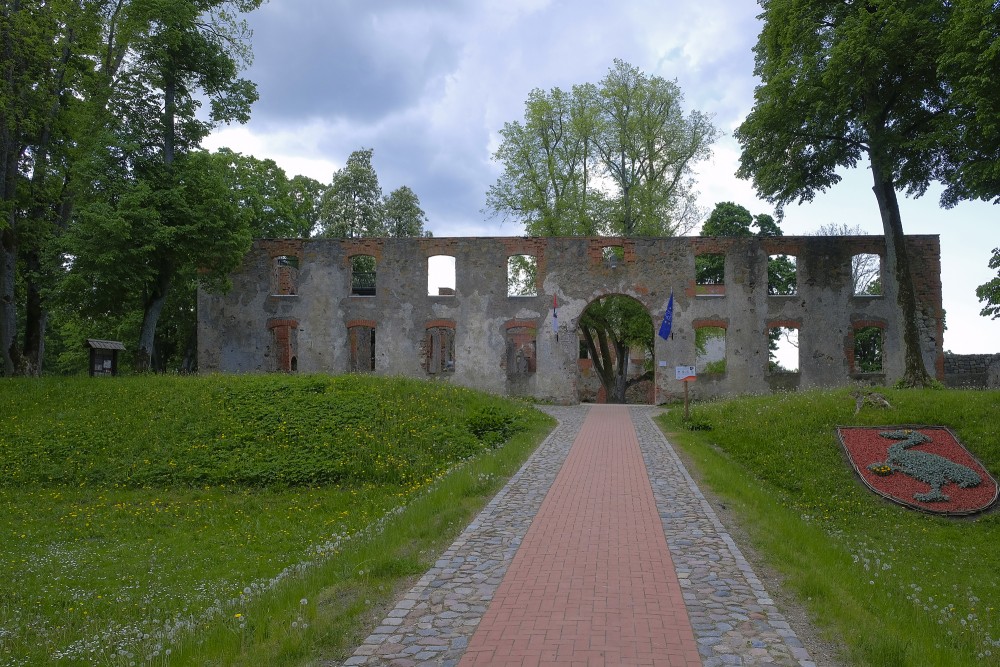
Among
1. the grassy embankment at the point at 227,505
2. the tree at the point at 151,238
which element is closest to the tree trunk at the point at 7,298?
the tree at the point at 151,238

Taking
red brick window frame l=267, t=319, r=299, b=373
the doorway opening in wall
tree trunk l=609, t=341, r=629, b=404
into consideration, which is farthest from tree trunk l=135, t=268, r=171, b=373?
tree trunk l=609, t=341, r=629, b=404

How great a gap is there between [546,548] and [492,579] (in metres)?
1.08

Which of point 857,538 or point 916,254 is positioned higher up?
point 916,254

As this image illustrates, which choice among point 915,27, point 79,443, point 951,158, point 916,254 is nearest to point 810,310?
point 916,254

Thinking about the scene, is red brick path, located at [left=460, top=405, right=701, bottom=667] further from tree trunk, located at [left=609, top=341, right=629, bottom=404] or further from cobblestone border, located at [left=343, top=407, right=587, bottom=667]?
tree trunk, located at [left=609, top=341, right=629, bottom=404]

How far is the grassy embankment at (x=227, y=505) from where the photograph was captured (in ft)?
19.6

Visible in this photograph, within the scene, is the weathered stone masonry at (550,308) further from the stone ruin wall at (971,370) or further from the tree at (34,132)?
the tree at (34,132)

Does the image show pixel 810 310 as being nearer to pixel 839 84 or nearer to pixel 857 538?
pixel 839 84

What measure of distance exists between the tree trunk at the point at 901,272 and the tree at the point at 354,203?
30.3m

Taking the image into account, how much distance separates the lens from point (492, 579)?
6453 millimetres

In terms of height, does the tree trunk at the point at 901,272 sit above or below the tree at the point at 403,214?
below

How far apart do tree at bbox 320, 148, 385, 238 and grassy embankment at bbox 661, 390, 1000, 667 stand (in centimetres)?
2982

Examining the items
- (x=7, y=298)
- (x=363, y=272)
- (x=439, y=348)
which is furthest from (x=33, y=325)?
(x=363, y=272)

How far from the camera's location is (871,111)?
21.1 m
